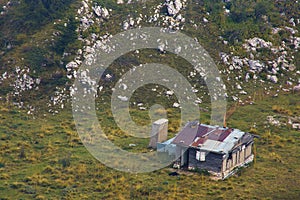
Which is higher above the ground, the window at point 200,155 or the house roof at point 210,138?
the house roof at point 210,138

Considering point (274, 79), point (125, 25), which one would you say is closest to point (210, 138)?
point (274, 79)

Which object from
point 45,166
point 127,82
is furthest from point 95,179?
point 127,82

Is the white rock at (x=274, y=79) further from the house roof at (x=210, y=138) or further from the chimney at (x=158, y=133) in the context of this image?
the chimney at (x=158, y=133)

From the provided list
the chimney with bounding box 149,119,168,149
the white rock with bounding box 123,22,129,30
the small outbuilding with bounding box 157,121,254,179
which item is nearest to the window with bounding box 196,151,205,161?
the small outbuilding with bounding box 157,121,254,179

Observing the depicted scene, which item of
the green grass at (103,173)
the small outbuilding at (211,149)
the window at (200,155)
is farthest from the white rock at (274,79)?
the window at (200,155)

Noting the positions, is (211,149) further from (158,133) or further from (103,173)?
(103,173)
